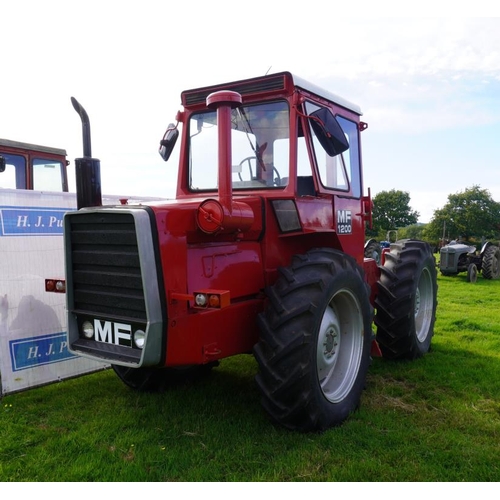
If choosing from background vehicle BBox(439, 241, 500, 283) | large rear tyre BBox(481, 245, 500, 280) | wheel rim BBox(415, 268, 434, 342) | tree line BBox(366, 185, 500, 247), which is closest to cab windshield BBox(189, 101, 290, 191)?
wheel rim BBox(415, 268, 434, 342)

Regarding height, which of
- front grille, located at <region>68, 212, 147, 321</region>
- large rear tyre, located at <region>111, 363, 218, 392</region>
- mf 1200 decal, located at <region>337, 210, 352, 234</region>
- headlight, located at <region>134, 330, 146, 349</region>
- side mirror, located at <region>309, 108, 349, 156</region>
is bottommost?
large rear tyre, located at <region>111, 363, 218, 392</region>

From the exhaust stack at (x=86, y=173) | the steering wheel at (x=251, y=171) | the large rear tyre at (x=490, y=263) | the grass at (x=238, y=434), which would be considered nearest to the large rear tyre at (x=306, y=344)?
the grass at (x=238, y=434)

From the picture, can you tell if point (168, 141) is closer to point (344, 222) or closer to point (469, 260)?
point (344, 222)

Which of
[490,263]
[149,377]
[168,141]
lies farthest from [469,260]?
[149,377]

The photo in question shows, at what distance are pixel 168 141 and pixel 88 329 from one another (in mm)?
1876

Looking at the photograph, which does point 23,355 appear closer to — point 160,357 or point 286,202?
point 160,357

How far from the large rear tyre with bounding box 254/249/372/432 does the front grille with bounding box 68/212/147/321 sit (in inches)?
36.1

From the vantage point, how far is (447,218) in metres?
47.1

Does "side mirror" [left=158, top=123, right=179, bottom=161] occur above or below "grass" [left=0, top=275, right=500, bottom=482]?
above

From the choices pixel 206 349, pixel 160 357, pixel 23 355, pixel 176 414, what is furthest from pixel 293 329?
pixel 23 355

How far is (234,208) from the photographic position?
3432 mm

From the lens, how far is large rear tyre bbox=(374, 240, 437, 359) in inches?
211

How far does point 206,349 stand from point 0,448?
161 centimetres

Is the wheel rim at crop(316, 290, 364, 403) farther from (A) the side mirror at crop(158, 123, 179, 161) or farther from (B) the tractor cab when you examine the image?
(A) the side mirror at crop(158, 123, 179, 161)
